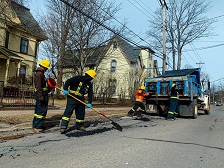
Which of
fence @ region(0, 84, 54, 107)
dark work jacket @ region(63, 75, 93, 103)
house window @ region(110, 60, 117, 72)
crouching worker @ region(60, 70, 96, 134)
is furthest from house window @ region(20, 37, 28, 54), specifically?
dark work jacket @ region(63, 75, 93, 103)

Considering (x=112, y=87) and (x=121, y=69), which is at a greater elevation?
(x=121, y=69)

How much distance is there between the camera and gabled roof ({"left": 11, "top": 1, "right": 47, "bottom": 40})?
1721cm

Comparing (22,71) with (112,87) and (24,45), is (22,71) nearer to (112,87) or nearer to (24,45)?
(24,45)

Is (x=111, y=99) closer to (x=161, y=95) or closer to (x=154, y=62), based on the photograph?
(x=161, y=95)

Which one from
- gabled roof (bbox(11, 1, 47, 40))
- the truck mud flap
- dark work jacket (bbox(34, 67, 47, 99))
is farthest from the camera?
gabled roof (bbox(11, 1, 47, 40))

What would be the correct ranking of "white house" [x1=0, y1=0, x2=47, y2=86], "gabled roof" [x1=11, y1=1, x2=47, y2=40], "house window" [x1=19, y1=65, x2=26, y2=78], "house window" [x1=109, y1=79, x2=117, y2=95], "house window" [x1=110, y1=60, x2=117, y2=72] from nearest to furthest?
"gabled roof" [x1=11, y1=1, x2=47, y2=40], "white house" [x1=0, y1=0, x2=47, y2=86], "house window" [x1=109, y1=79, x2=117, y2=95], "house window" [x1=19, y1=65, x2=26, y2=78], "house window" [x1=110, y1=60, x2=117, y2=72]

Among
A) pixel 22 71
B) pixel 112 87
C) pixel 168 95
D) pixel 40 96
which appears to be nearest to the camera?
pixel 40 96

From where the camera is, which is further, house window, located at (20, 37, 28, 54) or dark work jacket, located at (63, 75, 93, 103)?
house window, located at (20, 37, 28, 54)

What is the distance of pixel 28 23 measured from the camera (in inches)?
834

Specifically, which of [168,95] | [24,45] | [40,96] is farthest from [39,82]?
[24,45]

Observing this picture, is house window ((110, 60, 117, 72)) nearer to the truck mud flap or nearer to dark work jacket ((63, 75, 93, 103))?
the truck mud flap

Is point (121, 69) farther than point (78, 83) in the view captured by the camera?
Yes

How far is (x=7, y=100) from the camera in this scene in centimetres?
1236

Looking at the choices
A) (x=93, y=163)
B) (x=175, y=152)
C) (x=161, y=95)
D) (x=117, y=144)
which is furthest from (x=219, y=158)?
(x=161, y=95)
